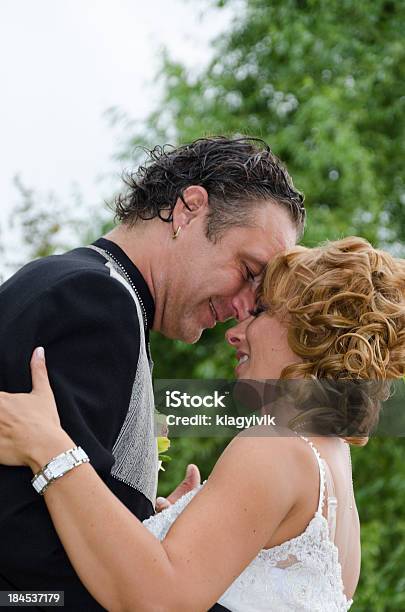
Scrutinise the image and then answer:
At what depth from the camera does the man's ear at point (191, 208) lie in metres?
3.01

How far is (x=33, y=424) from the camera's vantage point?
2.21 m

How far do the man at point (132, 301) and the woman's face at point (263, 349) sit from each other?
16cm

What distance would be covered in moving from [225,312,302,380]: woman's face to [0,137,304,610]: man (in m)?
0.16

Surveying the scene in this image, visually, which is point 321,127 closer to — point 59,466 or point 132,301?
point 132,301

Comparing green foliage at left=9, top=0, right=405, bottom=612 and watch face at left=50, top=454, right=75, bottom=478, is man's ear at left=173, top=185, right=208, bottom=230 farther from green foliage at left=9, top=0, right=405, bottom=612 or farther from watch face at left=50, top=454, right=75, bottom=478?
green foliage at left=9, top=0, right=405, bottom=612

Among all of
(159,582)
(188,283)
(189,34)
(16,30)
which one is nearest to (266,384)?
(188,283)

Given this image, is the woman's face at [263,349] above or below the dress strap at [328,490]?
above

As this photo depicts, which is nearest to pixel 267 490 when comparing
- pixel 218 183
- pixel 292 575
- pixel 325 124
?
pixel 292 575

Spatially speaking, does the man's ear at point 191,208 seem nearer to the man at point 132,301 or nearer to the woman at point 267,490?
the man at point 132,301

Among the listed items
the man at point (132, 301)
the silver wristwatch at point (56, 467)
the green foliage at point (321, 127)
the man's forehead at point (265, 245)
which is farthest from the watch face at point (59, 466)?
the green foliage at point (321, 127)

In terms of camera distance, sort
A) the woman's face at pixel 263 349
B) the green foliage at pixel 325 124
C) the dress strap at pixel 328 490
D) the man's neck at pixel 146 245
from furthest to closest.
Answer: the green foliage at pixel 325 124, the man's neck at pixel 146 245, the woman's face at pixel 263 349, the dress strap at pixel 328 490

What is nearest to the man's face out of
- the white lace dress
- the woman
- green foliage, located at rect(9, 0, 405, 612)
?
the woman

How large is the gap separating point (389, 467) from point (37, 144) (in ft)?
14.6

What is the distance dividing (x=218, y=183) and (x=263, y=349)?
59 centimetres
